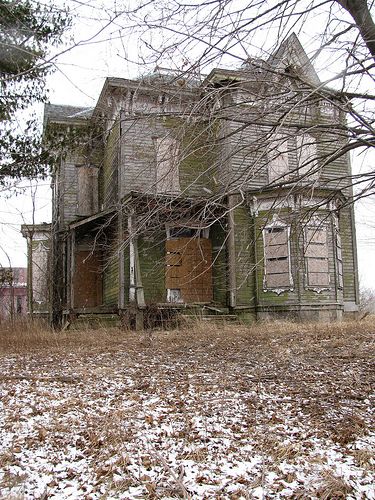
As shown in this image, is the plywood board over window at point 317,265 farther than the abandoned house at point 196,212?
Yes

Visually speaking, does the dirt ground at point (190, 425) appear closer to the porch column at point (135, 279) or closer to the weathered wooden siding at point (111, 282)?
the porch column at point (135, 279)

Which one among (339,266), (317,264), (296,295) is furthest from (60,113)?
(339,266)

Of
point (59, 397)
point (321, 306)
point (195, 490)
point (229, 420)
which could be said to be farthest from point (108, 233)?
point (195, 490)

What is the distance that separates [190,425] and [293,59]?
12.8ft

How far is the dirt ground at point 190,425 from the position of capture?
3.24 m

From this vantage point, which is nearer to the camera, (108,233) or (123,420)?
(123,420)

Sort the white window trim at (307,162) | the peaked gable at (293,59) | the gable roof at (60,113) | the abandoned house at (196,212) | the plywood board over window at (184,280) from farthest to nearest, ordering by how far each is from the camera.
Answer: the gable roof at (60,113)
the plywood board over window at (184,280)
the abandoned house at (196,212)
the white window trim at (307,162)
the peaked gable at (293,59)

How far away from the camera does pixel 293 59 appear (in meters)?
5.20

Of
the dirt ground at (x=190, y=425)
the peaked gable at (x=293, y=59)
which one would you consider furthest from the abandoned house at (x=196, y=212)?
the dirt ground at (x=190, y=425)

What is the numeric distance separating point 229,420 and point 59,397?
195 centimetres

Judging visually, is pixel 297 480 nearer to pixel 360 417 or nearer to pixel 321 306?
pixel 360 417

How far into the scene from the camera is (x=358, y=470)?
11.2 ft

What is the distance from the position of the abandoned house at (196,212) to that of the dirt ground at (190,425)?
144cm

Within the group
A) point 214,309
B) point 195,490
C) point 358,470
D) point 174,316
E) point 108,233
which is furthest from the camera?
point 108,233
